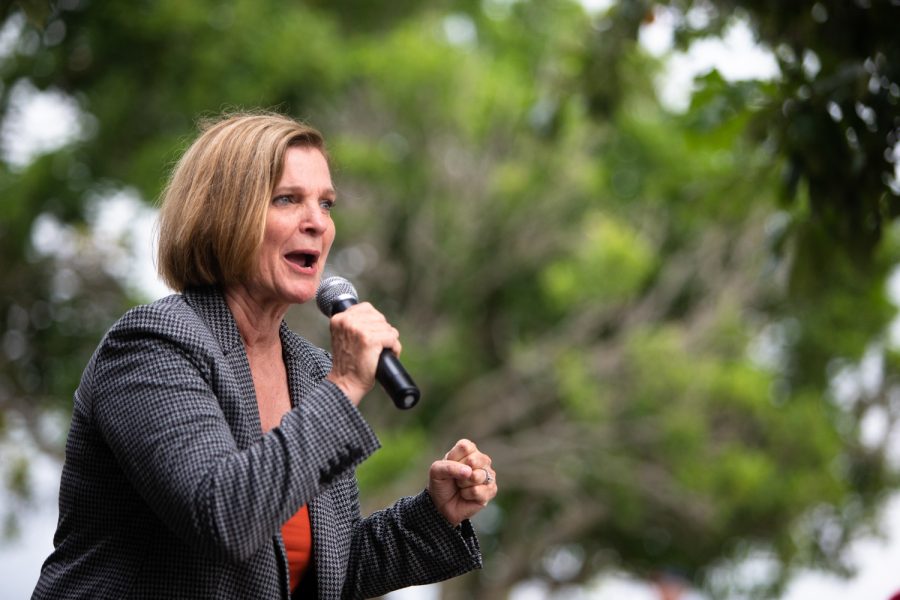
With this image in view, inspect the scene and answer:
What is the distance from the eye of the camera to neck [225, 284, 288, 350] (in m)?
2.33

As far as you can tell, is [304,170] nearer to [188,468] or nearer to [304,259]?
[304,259]

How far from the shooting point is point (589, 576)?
22531 millimetres

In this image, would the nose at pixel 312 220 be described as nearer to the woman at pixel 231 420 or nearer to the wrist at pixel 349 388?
the woman at pixel 231 420

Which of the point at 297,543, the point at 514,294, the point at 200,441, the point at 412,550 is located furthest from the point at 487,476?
the point at 514,294

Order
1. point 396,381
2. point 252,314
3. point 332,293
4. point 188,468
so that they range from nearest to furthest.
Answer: point 188,468, point 396,381, point 252,314, point 332,293

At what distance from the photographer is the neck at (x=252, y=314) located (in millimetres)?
2326

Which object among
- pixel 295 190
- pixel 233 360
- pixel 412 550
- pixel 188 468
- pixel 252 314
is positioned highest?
pixel 295 190

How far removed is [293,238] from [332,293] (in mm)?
212

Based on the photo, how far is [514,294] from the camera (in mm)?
20844

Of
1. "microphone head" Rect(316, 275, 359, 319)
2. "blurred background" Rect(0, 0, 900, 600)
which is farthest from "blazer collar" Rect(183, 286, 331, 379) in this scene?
"blurred background" Rect(0, 0, 900, 600)

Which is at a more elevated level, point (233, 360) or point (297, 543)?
point (233, 360)

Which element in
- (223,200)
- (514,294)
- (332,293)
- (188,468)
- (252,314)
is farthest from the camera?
(514,294)

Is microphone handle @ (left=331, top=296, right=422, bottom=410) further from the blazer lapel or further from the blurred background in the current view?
the blurred background

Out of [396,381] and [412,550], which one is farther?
[412,550]
